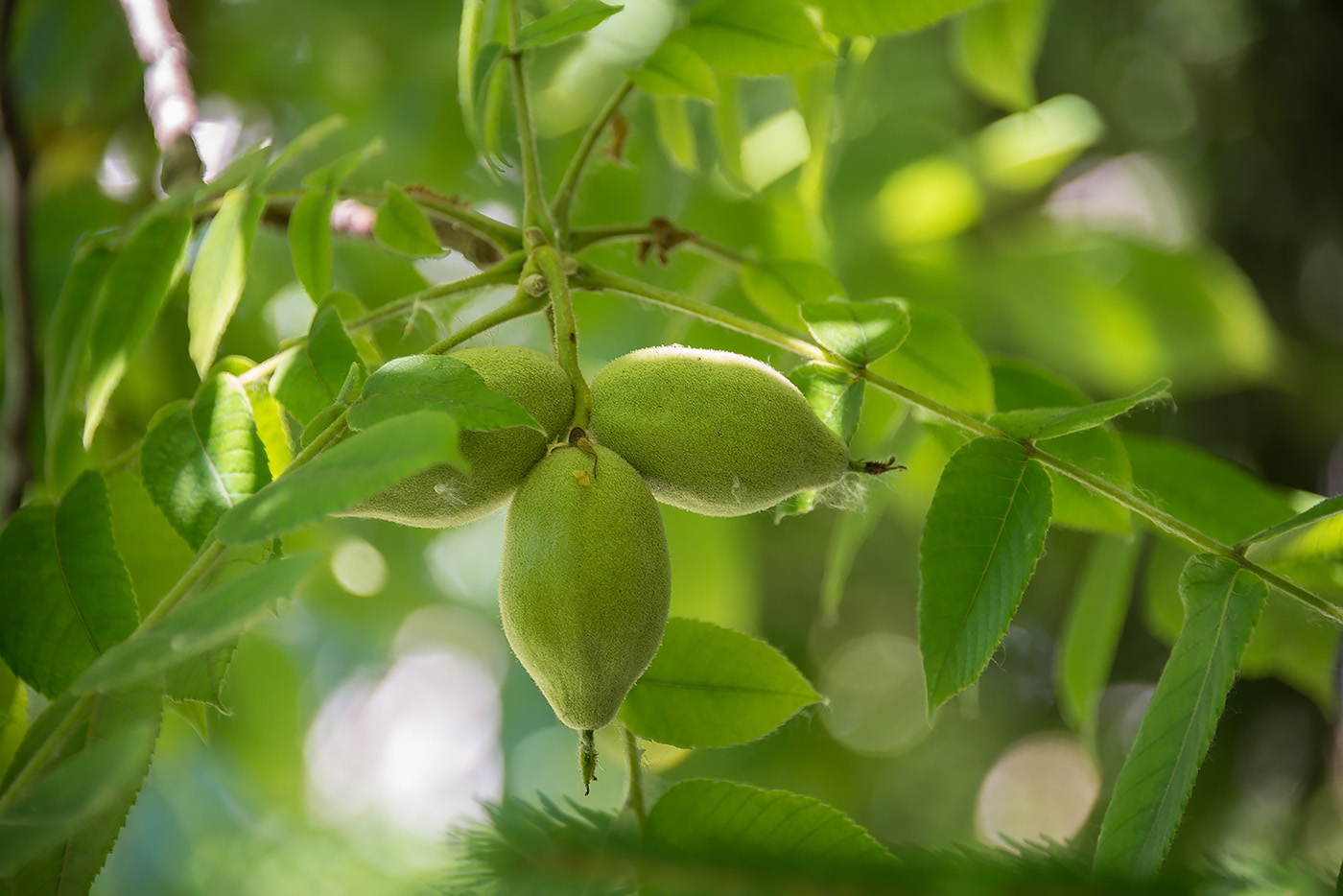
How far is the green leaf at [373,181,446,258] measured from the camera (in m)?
1.24

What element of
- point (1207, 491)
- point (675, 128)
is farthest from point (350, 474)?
point (1207, 491)

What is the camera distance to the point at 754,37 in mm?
1185


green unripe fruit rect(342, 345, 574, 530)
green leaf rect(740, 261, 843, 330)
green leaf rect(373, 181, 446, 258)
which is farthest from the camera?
green leaf rect(740, 261, 843, 330)

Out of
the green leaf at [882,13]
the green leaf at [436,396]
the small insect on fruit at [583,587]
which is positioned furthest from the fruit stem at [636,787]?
the green leaf at [882,13]

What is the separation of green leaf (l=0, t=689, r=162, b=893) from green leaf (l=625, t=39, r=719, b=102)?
851 millimetres

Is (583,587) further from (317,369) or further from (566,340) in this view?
(317,369)

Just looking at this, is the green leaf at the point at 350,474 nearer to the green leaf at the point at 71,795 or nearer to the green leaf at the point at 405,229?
the green leaf at the point at 71,795

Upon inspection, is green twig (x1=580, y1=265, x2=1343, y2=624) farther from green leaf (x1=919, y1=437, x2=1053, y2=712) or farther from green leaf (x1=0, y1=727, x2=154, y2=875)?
green leaf (x1=0, y1=727, x2=154, y2=875)

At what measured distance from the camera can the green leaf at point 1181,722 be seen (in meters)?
0.80

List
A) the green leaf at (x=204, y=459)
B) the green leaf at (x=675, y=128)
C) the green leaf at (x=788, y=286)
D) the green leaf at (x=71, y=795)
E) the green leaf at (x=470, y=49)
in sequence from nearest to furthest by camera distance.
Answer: the green leaf at (x=71, y=795) < the green leaf at (x=204, y=459) < the green leaf at (x=470, y=49) < the green leaf at (x=788, y=286) < the green leaf at (x=675, y=128)

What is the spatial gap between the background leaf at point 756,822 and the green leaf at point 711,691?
3.4 inches

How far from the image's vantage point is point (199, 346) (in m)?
1.17

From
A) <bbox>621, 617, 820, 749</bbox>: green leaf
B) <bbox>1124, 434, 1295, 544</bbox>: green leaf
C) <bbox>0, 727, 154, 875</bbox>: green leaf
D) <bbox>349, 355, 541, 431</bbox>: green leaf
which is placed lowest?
<bbox>621, 617, 820, 749</bbox>: green leaf

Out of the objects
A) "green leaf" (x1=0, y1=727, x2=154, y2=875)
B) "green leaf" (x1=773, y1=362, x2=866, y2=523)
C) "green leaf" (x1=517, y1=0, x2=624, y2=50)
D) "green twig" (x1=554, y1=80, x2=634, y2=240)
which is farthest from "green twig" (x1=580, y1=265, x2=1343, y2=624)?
"green leaf" (x1=0, y1=727, x2=154, y2=875)
